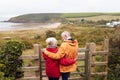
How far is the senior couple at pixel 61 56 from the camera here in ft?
35.3

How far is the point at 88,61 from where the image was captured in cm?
1348

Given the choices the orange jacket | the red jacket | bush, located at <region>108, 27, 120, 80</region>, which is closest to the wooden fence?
bush, located at <region>108, 27, 120, 80</region>

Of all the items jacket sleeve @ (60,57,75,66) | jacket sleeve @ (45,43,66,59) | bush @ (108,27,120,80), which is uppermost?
jacket sleeve @ (45,43,66,59)

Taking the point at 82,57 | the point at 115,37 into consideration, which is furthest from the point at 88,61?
the point at 115,37

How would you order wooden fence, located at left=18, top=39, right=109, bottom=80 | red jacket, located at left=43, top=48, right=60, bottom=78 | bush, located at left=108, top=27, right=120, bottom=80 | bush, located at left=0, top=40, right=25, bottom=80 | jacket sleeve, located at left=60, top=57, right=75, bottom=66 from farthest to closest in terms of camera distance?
bush, located at left=108, top=27, right=120, bottom=80 → wooden fence, located at left=18, top=39, right=109, bottom=80 → bush, located at left=0, top=40, right=25, bottom=80 → red jacket, located at left=43, top=48, right=60, bottom=78 → jacket sleeve, located at left=60, top=57, right=75, bottom=66

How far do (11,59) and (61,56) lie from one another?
8.03 feet

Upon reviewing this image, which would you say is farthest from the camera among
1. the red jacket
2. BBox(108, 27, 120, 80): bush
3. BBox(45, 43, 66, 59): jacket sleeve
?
BBox(108, 27, 120, 80): bush

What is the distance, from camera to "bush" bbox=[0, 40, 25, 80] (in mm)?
12492

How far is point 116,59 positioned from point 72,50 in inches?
160

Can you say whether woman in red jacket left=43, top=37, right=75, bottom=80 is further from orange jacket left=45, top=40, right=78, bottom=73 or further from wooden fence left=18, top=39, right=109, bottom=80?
wooden fence left=18, top=39, right=109, bottom=80

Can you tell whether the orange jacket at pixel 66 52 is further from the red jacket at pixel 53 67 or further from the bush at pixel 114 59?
the bush at pixel 114 59

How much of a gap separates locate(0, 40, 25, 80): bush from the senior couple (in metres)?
1.84

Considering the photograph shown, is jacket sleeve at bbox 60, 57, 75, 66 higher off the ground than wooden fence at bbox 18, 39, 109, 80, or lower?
higher

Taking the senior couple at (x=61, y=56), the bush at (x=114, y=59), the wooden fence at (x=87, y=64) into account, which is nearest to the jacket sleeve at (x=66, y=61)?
the senior couple at (x=61, y=56)
